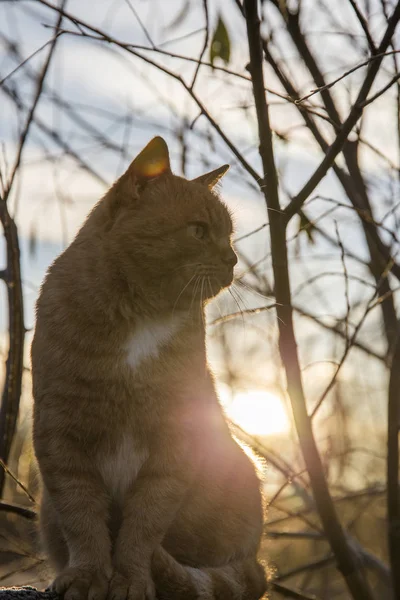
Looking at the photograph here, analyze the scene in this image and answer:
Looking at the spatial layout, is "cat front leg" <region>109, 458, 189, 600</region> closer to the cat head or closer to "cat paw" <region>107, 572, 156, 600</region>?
"cat paw" <region>107, 572, 156, 600</region>

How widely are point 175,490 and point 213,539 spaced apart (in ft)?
0.97

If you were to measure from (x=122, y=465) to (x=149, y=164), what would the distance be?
0.96m

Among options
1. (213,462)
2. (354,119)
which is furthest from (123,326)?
(354,119)

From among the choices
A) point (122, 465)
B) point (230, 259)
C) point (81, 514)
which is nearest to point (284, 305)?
point (230, 259)

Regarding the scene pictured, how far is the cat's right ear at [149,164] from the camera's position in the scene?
7.15 ft

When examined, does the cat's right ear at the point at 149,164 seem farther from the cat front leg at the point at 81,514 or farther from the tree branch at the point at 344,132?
the cat front leg at the point at 81,514

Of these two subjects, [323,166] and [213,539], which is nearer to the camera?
[323,166]

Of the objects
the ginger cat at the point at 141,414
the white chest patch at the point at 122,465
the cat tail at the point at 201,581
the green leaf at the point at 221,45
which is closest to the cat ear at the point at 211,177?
the ginger cat at the point at 141,414

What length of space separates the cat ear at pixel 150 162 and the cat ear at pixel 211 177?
0.27 m

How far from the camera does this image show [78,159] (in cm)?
295

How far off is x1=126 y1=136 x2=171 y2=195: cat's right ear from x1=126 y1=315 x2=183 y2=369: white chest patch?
0.44m

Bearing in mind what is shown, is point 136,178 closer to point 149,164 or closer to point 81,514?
point 149,164

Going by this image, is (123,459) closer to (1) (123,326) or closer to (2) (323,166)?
(1) (123,326)

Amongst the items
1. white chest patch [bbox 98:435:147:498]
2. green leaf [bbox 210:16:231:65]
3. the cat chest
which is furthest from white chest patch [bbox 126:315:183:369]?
green leaf [bbox 210:16:231:65]
